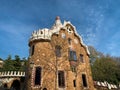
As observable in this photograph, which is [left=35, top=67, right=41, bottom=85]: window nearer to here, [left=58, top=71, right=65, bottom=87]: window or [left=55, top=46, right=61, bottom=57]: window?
[left=58, top=71, right=65, bottom=87]: window

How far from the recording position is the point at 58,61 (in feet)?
84.3

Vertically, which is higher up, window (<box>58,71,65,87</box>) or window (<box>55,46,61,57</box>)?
window (<box>55,46,61,57</box>)

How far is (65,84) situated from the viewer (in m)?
24.4

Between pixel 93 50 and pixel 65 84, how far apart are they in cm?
2632

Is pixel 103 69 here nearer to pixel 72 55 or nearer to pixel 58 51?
pixel 72 55

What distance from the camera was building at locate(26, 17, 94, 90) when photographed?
938 inches

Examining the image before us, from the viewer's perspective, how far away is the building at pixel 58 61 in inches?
938

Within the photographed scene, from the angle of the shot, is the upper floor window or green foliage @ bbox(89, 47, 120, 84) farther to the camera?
green foliage @ bbox(89, 47, 120, 84)

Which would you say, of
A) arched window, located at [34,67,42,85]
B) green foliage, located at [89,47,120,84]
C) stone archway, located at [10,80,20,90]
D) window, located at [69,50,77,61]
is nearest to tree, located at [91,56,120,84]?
green foliage, located at [89,47,120,84]

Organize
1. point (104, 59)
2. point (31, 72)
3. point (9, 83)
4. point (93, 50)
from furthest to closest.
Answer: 1. point (93, 50)
2. point (104, 59)
3. point (9, 83)
4. point (31, 72)

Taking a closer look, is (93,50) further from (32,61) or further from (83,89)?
(32,61)

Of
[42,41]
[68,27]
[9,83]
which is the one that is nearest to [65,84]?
[42,41]

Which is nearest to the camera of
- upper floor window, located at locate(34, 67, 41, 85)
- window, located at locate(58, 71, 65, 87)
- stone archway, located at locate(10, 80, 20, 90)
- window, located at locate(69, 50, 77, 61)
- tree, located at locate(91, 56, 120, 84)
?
upper floor window, located at locate(34, 67, 41, 85)

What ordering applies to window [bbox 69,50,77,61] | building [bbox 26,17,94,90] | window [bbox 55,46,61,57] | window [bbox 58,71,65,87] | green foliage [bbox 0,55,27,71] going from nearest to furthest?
building [bbox 26,17,94,90]
window [bbox 58,71,65,87]
window [bbox 55,46,61,57]
window [bbox 69,50,77,61]
green foliage [bbox 0,55,27,71]
